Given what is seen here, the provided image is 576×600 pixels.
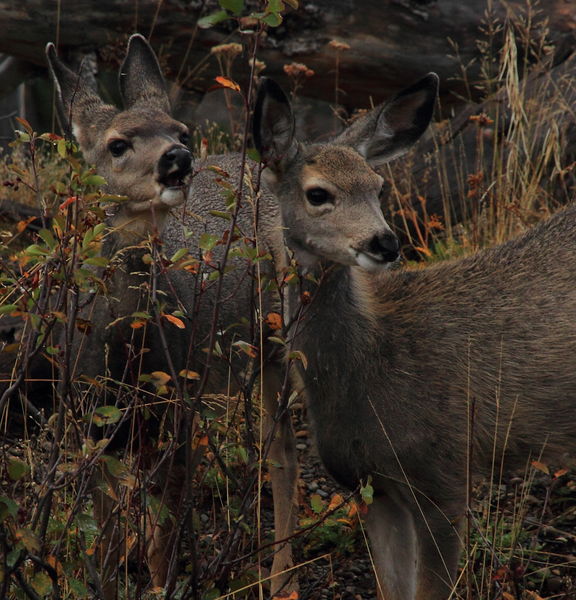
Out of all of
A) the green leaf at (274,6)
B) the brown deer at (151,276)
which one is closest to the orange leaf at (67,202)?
the brown deer at (151,276)

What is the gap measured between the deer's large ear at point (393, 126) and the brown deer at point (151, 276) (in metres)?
0.59

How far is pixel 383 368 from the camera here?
4.54 meters

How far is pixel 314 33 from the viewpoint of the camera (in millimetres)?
8375

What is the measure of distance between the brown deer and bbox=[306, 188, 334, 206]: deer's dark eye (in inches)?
11.4

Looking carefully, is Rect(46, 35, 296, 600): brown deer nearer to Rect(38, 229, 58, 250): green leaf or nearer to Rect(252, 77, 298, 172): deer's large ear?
Rect(252, 77, 298, 172): deer's large ear

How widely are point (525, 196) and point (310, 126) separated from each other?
8.96 metres

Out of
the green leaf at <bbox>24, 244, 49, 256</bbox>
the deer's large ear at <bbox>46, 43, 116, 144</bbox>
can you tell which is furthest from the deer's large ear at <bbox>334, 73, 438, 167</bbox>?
the green leaf at <bbox>24, 244, 49, 256</bbox>

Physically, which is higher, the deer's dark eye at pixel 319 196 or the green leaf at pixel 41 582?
the deer's dark eye at pixel 319 196

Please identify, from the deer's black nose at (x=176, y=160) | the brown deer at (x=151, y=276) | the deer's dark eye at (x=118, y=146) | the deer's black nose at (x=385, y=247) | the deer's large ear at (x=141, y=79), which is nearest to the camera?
the deer's black nose at (x=385, y=247)

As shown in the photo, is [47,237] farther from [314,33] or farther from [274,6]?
[314,33]

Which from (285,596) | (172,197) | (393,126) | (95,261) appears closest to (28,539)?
(95,261)

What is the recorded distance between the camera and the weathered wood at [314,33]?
8102 millimetres

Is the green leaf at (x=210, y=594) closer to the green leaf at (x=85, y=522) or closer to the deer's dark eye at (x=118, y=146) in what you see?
the green leaf at (x=85, y=522)

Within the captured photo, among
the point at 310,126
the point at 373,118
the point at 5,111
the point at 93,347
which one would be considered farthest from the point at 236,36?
the point at 5,111
